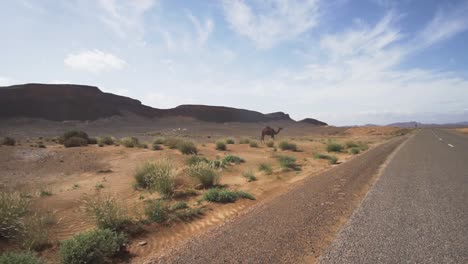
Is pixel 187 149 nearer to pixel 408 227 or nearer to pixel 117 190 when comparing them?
pixel 117 190

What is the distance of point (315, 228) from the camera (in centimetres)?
550

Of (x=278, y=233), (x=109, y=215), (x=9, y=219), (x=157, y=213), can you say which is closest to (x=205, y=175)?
(x=157, y=213)

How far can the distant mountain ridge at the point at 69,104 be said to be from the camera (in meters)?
76.6

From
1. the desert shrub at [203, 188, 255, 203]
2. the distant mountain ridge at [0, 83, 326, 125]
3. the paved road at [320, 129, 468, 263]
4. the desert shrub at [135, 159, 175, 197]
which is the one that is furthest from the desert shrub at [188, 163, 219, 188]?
the distant mountain ridge at [0, 83, 326, 125]

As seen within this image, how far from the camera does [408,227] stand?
521 centimetres

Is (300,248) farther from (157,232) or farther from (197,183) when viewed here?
(197,183)

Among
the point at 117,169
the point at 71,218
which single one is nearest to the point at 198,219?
the point at 71,218

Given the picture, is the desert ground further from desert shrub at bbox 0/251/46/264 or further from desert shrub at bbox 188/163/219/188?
desert shrub at bbox 0/251/46/264

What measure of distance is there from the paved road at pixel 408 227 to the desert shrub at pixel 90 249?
3516mm

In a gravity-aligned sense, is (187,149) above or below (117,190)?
above

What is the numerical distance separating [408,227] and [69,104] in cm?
9329

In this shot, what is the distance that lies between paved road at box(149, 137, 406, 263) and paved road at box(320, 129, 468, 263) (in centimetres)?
33

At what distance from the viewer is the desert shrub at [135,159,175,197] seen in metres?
10.3

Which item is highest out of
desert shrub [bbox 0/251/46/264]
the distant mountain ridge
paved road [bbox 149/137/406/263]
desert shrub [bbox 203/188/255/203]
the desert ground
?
the distant mountain ridge
